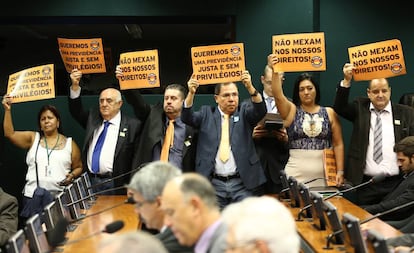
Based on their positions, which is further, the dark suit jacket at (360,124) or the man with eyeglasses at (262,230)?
the dark suit jacket at (360,124)

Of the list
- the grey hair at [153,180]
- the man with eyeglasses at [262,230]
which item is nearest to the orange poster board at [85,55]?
the grey hair at [153,180]

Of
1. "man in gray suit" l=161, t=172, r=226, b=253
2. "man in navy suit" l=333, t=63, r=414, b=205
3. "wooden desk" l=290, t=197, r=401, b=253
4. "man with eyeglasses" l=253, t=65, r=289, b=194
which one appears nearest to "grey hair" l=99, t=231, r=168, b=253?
"man in gray suit" l=161, t=172, r=226, b=253

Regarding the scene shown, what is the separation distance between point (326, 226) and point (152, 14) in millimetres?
3742

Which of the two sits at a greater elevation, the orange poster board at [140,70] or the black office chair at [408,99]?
the orange poster board at [140,70]

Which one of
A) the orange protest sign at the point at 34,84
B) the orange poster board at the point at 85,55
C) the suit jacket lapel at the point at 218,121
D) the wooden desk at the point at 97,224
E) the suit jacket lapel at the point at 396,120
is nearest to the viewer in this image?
the wooden desk at the point at 97,224

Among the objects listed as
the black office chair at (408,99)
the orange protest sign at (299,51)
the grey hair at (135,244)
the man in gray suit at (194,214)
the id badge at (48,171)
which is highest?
the orange protest sign at (299,51)

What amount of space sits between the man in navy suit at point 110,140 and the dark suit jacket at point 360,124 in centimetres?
189

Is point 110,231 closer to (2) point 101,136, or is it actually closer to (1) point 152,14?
(2) point 101,136

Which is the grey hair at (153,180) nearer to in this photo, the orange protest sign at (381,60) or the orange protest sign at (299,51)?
the orange protest sign at (299,51)

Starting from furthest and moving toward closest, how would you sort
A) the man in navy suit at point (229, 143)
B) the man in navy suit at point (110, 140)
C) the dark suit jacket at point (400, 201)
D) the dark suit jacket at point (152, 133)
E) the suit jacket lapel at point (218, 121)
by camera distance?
the man in navy suit at point (110, 140) < the dark suit jacket at point (152, 133) < the suit jacket lapel at point (218, 121) < the man in navy suit at point (229, 143) < the dark suit jacket at point (400, 201)

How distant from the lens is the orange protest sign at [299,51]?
614 cm

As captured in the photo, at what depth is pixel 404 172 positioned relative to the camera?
5723 mm

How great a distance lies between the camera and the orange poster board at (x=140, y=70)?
249 inches

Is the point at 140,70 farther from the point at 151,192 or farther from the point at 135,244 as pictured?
the point at 135,244
